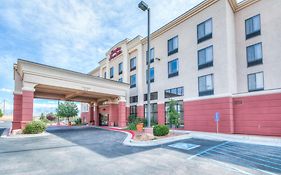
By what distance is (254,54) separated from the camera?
19.8 meters

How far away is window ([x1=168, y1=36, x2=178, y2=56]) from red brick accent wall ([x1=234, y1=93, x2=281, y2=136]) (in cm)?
1051

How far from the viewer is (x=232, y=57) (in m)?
20.4

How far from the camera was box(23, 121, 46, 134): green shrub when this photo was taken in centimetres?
1673

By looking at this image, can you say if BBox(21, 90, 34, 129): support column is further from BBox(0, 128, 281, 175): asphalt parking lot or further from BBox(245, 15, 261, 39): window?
BBox(245, 15, 261, 39): window

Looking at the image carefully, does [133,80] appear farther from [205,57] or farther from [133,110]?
[205,57]

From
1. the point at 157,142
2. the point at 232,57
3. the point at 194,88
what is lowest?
the point at 157,142

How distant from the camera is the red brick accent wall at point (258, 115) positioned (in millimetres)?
16547

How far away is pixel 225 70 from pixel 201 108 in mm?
4989

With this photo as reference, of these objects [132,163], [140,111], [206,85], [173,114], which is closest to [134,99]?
[140,111]

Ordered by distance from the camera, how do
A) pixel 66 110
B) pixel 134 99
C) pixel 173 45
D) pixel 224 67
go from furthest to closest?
pixel 66 110 → pixel 134 99 → pixel 173 45 → pixel 224 67

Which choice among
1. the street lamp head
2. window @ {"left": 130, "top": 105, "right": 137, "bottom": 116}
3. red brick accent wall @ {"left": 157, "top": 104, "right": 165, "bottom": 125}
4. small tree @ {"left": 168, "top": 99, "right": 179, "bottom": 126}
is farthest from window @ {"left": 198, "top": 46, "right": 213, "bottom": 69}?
window @ {"left": 130, "top": 105, "right": 137, "bottom": 116}

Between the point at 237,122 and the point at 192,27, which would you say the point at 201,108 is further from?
the point at 192,27

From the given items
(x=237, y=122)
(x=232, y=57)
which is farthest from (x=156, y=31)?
(x=237, y=122)

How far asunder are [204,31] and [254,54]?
607cm
